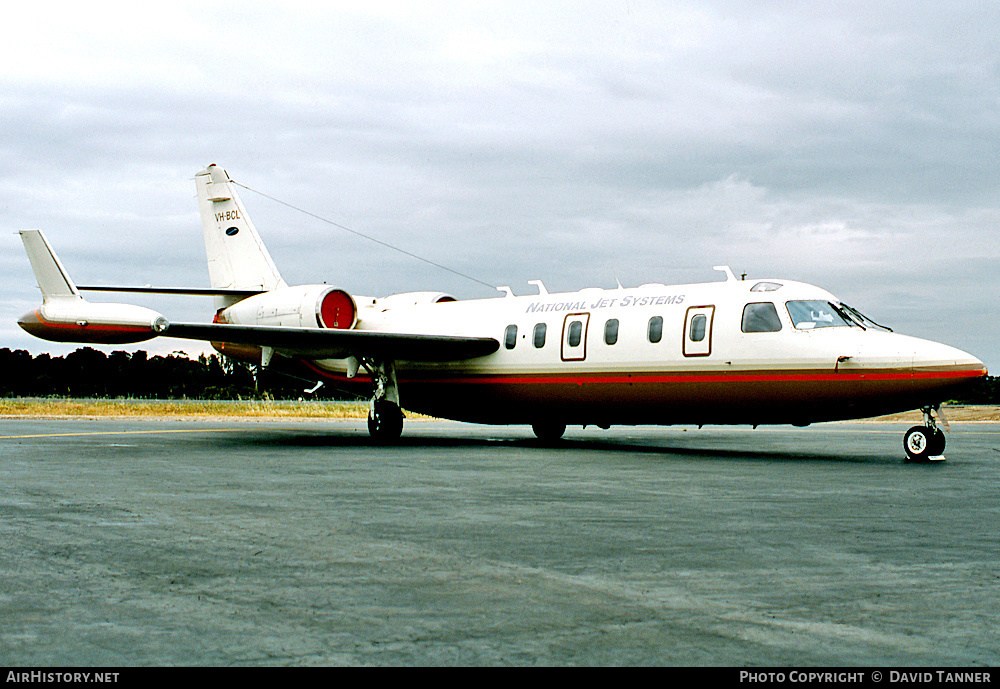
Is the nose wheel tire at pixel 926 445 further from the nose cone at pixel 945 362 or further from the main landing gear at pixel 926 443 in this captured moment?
the nose cone at pixel 945 362

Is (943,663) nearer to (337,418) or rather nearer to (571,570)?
(571,570)

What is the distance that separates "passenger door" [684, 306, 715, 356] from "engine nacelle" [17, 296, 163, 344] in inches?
432

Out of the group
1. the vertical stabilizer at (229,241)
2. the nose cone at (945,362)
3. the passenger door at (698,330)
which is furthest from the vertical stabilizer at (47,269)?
the nose cone at (945,362)

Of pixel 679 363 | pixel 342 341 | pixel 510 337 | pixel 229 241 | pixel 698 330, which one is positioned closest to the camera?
pixel 698 330

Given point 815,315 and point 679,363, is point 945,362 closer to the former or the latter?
point 815,315

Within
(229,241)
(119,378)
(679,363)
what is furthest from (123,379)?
(679,363)

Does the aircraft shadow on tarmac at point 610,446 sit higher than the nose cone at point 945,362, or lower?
lower

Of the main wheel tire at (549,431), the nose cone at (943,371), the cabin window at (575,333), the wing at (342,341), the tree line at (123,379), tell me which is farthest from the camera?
the tree line at (123,379)

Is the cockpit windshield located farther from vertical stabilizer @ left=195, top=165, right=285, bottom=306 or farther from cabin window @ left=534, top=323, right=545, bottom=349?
vertical stabilizer @ left=195, top=165, right=285, bottom=306

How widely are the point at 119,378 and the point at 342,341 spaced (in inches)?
2462

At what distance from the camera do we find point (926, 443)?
52.0 ft

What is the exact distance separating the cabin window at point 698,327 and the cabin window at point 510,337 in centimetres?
492

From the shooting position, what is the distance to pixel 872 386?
1612cm

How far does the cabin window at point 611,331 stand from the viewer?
19.9 metres
